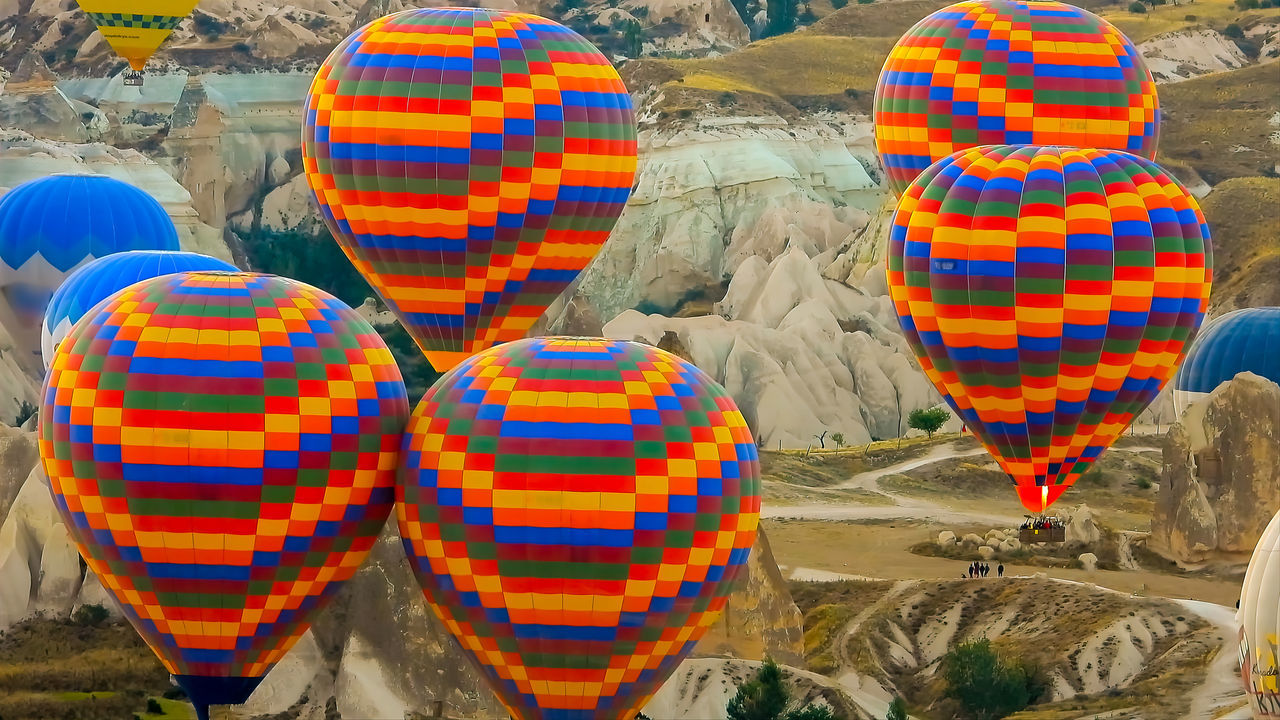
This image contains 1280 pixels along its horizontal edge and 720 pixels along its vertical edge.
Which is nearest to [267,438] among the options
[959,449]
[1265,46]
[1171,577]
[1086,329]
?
[1086,329]

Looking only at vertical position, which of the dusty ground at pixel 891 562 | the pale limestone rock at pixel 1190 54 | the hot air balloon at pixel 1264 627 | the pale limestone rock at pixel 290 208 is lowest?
the pale limestone rock at pixel 290 208

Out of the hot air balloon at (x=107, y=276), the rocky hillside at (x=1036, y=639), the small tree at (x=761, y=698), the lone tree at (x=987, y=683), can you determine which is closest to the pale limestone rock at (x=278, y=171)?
the hot air balloon at (x=107, y=276)

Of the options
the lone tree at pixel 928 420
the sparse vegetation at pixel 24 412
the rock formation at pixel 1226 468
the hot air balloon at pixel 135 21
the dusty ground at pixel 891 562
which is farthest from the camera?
the hot air balloon at pixel 135 21

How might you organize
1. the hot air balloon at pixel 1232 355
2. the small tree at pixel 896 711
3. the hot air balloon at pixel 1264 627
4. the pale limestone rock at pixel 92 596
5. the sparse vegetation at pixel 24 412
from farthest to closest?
1. the hot air balloon at pixel 1232 355
2. the sparse vegetation at pixel 24 412
3. the pale limestone rock at pixel 92 596
4. the small tree at pixel 896 711
5. the hot air balloon at pixel 1264 627

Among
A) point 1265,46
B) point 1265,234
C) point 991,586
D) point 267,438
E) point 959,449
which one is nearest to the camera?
point 267,438

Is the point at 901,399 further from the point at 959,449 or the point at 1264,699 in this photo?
the point at 1264,699

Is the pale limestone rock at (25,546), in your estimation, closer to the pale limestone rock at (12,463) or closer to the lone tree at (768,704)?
the pale limestone rock at (12,463)

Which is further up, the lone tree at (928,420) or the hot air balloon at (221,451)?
the hot air balloon at (221,451)
